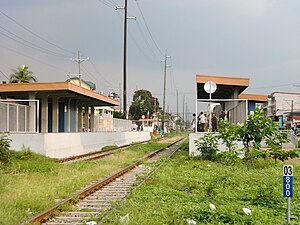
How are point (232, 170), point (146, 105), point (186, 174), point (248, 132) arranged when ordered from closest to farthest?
point (186, 174), point (232, 170), point (248, 132), point (146, 105)

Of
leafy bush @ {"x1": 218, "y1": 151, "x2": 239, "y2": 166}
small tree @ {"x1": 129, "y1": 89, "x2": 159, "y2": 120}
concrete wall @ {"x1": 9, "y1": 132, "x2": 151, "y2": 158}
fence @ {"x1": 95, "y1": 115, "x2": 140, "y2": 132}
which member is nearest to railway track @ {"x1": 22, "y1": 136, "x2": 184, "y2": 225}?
leafy bush @ {"x1": 218, "y1": 151, "x2": 239, "y2": 166}

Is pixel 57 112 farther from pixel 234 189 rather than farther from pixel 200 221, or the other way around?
pixel 200 221

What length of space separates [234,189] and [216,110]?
17.1 metres

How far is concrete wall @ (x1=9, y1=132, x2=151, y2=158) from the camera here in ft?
66.7

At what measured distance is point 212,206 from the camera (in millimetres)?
8406

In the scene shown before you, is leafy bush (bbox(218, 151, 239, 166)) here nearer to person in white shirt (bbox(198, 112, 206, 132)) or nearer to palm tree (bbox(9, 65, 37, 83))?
person in white shirt (bbox(198, 112, 206, 132))

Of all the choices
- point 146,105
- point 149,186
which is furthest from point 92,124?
point 146,105

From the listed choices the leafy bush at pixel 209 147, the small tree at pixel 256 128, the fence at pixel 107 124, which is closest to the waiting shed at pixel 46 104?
the fence at pixel 107 124

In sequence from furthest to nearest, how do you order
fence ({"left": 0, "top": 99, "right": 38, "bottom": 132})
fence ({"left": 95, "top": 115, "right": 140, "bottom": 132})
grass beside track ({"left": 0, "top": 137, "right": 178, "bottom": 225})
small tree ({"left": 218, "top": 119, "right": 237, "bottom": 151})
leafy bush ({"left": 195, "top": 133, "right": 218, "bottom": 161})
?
fence ({"left": 95, "top": 115, "right": 140, "bottom": 132}), fence ({"left": 0, "top": 99, "right": 38, "bottom": 132}), leafy bush ({"left": 195, "top": 133, "right": 218, "bottom": 161}), small tree ({"left": 218, "top": 119, "right": 237, "bottom": 151}), grass beside track ({"left": 0, "top": 137, "right": 178, "bottom": 225})

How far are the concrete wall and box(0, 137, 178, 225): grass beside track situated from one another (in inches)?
43.9

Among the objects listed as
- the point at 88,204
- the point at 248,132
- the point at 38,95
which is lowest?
the point at 88,204

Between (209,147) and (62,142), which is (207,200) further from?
(62,142)

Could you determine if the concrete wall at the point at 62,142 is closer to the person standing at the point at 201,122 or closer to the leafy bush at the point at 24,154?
the leafy bush at the point at 24,154

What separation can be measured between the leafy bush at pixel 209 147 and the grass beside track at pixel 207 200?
3944 mm
